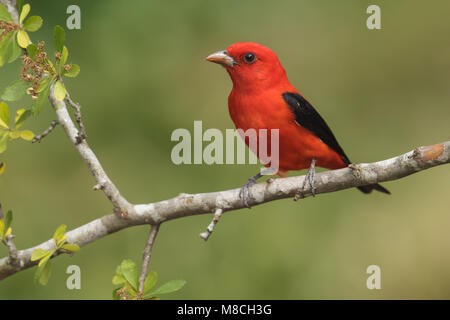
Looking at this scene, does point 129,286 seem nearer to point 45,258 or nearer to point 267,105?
point 45,258

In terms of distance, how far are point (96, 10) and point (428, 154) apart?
3.79 metres

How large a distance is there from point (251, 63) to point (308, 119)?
509 millimetres

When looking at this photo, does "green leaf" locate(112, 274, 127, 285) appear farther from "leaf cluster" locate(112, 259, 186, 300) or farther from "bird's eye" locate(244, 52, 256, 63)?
"bird's eye" locate(244, 52, 256, 63)

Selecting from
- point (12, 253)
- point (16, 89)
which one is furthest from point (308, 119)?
point (12, 253)

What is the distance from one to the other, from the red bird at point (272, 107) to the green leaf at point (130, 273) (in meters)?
1.02

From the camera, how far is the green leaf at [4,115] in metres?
2.71

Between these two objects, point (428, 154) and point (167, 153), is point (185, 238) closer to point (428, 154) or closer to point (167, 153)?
point (167, 153)

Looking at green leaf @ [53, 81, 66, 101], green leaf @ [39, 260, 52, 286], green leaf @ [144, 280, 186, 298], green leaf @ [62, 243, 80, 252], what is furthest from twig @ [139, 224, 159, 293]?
green leaf @ [53, 81, 66, 101]

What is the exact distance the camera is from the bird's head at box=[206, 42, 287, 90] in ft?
11.6

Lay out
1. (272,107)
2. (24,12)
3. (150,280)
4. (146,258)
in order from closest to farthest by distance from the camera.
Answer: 1. (24,12)
2. (150,280)
3. (146,258)
4. (272,107)

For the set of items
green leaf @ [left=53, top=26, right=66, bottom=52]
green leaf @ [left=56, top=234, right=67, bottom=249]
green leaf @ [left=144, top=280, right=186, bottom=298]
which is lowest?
green leaf @ [left=144, top=280, right=186, bottom=298]

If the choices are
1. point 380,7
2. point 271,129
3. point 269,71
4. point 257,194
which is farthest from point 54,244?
point 380,7

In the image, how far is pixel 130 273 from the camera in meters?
2.70

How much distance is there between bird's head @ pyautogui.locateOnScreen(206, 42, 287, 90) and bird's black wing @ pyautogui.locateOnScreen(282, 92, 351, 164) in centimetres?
17
